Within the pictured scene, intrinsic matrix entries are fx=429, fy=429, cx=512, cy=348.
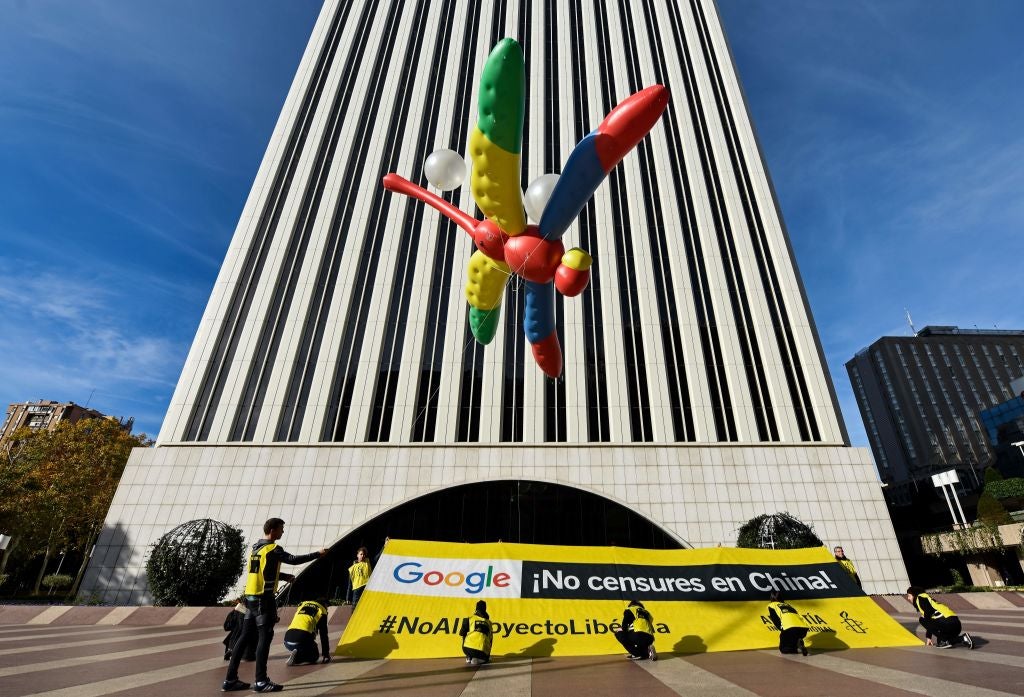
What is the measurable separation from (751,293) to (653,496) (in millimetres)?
12194

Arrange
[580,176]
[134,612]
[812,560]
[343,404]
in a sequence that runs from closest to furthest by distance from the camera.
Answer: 1. [580,176]
2. [812,560]
3. [134,612]
4. [343,404]

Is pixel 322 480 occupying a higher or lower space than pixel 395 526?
higher

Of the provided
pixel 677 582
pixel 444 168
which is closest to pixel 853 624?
pixel 677 582

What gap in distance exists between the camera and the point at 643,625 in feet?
21.1

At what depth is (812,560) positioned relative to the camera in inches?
342

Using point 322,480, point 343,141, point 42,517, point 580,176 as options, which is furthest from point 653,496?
point 42,517

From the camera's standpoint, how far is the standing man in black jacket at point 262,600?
4.62m

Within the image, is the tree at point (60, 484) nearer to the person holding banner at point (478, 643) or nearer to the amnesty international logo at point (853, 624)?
the person holding banner at point (478, 643)

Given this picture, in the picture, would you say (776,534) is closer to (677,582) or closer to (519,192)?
(677,582)

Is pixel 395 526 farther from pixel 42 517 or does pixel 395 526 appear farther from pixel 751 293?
pixel 42 517

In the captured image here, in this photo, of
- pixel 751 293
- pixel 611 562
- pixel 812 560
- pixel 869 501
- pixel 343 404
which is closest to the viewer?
pixel 611 562

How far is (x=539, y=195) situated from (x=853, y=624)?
937 cm

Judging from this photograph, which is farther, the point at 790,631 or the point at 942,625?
the point at 942,625

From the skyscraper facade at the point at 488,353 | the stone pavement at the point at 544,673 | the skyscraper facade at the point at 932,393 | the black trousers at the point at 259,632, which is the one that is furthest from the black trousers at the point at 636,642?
the skyscraper facade at the point at 932,393
